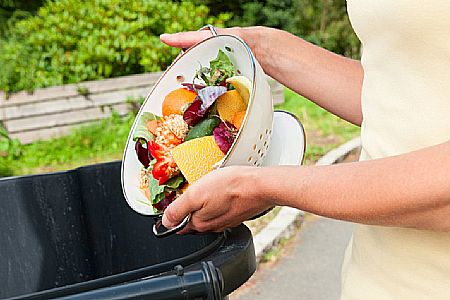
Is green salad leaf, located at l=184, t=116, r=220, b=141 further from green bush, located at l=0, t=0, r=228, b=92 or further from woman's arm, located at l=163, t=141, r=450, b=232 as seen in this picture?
green bush, located at l=0, t=0, r=228, b=92

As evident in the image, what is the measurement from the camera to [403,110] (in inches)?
51.3

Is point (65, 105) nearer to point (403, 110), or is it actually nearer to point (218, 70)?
point (218, 70)

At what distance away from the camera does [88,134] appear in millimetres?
5957

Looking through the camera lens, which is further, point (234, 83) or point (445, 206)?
point (234, 83)

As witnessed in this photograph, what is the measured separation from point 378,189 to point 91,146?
4.85 m

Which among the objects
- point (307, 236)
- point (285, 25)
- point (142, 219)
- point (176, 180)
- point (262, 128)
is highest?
point (262, 128)

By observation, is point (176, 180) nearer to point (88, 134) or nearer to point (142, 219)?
point (142, 219)

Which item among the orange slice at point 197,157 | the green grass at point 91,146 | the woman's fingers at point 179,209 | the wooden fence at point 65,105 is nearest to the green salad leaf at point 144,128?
the orange slice at point 197,157

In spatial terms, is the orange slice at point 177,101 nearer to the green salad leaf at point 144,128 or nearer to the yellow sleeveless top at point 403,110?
the green salad leaf at point 144,128

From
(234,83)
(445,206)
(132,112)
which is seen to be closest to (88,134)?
(132,112)

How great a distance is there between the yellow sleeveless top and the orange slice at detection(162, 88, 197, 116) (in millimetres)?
381

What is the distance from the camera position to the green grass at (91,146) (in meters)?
5.41

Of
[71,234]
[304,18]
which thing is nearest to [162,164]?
[71,234]

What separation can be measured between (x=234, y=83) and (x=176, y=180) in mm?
226
